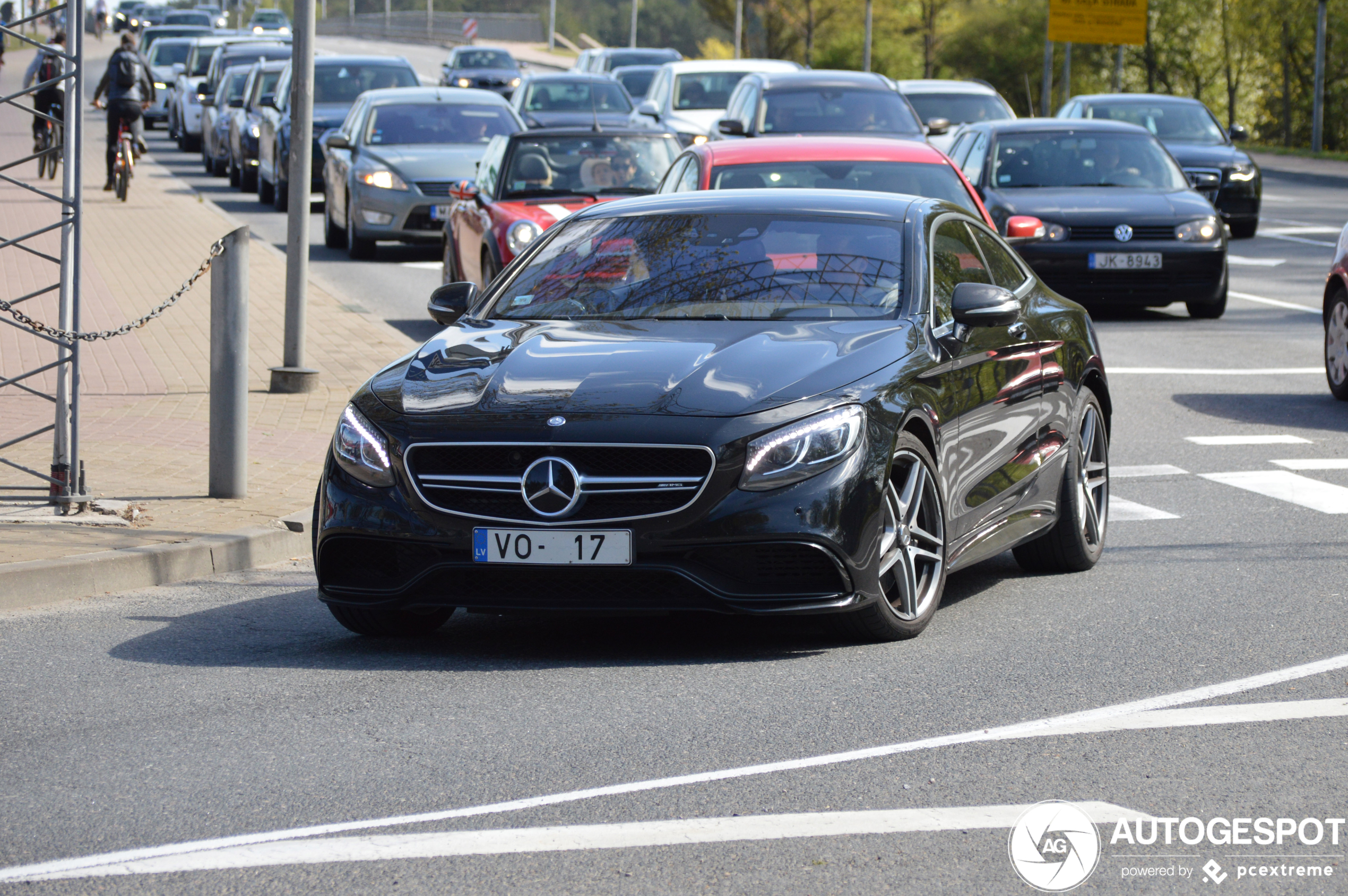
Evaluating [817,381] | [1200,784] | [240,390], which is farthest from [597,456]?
[240,390]

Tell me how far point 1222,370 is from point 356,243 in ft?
33.3

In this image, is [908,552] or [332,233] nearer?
[908,552]

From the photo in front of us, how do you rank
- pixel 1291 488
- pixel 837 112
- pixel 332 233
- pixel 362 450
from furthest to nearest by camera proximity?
pixel 332 233
pixel 837 112
pixel 1291 488
pixel 362 450

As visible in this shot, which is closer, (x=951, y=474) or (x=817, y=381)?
(x=817, y=381)

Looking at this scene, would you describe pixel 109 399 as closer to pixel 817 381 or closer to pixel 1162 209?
pixel 817 381

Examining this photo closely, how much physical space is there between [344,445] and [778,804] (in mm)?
2251

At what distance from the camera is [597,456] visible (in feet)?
19.7

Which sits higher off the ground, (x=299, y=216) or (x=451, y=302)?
(x=299, y=216)

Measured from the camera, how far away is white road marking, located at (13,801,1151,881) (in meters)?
4.31

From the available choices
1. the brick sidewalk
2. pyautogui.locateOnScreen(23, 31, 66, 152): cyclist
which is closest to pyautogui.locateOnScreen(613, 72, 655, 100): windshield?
pyautogui.locateOnScreen(23, 31, 66, 152): cyclist

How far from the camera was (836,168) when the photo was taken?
494 inches

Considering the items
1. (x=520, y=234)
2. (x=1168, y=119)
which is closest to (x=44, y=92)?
(x=520, y=234)

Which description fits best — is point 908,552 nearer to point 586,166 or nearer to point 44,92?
point 586,166

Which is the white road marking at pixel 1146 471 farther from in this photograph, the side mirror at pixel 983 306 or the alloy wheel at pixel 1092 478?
the side mirror at pixel 983 306
